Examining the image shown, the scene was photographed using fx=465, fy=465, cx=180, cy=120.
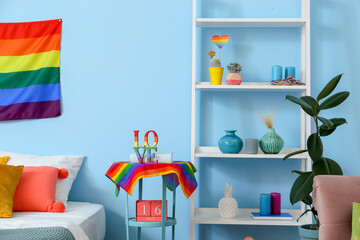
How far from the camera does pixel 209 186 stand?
328 centimetres

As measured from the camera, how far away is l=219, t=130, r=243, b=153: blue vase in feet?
9.95

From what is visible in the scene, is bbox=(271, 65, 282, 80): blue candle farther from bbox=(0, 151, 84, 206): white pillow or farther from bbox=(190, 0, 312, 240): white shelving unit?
bbox=(0, 151, 84, 206): white pillow

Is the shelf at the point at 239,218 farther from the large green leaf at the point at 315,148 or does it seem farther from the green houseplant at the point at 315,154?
the large green leaf at the point at 315,148

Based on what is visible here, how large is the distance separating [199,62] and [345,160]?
1.23 meters

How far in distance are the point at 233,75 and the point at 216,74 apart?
113 mm

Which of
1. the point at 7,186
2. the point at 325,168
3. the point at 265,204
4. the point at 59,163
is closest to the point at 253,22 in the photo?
the point at 325,168

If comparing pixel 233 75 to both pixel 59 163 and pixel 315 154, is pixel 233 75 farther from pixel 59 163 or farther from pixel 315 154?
pixel 59 163

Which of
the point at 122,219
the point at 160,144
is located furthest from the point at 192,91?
the point at 122,219

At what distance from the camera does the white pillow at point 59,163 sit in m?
3.12

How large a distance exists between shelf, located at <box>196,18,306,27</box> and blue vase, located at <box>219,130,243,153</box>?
0.74m

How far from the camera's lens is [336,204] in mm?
2176

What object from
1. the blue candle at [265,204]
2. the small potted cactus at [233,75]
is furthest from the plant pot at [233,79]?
the blue candle at [265,204]

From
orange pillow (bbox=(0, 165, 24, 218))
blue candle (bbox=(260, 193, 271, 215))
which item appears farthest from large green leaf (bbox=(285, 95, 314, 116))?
orange pillow (bbox=(0, 165, 24, 218))

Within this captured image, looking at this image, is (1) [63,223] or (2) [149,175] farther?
(2) [149,175]
